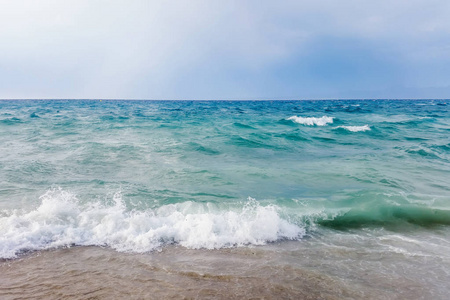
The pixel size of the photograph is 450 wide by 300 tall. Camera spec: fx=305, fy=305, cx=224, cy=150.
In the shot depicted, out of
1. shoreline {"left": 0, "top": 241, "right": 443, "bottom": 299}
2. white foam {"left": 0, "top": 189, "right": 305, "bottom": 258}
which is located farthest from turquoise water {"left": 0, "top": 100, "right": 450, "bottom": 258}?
shoreline {"left": 0, "top": 241, "right": 443, "bottom": 299}

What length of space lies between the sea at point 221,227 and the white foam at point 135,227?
30 millimetres

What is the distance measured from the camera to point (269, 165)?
498 inches

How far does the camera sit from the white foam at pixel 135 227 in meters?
5.61

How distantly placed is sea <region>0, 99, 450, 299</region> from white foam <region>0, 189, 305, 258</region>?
30mm

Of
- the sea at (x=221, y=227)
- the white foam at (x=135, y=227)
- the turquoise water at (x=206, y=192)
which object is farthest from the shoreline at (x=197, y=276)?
the turquoise water at (x=206, y=192)

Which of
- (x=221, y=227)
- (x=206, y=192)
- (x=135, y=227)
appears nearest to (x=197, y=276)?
(x=221, y=227)

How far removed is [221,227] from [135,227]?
1.76 m

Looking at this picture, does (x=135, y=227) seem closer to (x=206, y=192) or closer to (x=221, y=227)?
(x=221, y=227)

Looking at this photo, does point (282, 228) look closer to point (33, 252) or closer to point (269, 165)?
point (33, 252)

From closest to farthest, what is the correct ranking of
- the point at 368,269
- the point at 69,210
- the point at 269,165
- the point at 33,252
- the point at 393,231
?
the point at 368,269 < the point at 33,252 < the point at 393,231 < the point at 69,210 < the point at 269,165

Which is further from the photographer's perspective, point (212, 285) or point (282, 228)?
point (282, 228)

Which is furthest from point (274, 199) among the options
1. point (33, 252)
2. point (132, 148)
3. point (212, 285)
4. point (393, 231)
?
point (132, 148)

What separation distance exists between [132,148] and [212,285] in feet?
39.5

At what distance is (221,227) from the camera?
249 inches
